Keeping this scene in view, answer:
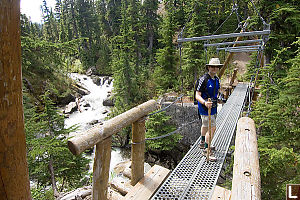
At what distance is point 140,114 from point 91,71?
1002 inches

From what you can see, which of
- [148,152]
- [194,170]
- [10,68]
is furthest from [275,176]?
[148,152]

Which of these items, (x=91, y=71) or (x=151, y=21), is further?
(x=91, y=71)

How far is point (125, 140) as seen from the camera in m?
12.2

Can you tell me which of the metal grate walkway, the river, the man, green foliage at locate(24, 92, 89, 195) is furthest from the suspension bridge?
the river

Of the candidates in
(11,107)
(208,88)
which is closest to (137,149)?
(208,88)

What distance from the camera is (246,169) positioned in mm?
1607

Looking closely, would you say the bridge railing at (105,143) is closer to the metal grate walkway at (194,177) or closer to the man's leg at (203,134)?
the metal grate walkway at (194,177)

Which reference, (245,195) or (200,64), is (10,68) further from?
(200,64)

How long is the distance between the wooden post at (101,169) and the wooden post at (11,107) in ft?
2.66

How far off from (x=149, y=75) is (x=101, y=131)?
15.4 meters

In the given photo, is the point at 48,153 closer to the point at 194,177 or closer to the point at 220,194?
the point at 194,177

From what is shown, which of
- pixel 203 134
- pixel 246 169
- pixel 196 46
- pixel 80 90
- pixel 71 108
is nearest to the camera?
pixel 246 169

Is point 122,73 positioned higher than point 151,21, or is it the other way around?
point 151,21

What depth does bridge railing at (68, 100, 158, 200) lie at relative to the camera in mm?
1594
